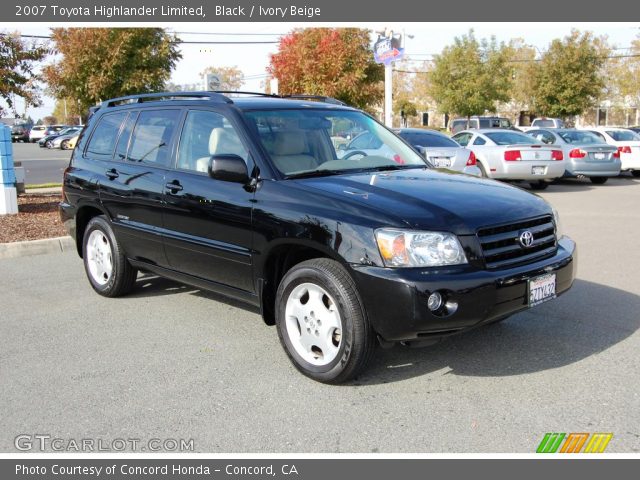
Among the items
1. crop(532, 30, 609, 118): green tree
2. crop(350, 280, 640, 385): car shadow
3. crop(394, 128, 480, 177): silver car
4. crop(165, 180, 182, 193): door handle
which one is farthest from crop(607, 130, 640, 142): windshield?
crop(532, 30, 609, 118): green tree

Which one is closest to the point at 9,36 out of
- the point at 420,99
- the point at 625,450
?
the point at 625,450

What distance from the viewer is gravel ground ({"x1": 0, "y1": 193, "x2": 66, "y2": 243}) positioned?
9.22 metres

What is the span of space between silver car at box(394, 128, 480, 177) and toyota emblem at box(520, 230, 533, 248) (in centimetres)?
882

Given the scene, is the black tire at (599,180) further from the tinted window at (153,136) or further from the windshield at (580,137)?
the tinted window at (153,136)

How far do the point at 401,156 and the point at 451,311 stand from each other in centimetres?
199

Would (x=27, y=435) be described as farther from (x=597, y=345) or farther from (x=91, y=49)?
(x=91, y=49)

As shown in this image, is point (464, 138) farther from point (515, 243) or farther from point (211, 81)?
point (515, 243)

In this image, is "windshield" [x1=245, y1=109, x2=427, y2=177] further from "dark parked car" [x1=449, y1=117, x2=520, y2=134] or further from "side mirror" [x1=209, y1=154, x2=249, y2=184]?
"dark parked car" [x1=449, y1=117, x2=520, y2=134]

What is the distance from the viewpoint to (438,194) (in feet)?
13.8

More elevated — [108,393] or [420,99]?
[420,99]

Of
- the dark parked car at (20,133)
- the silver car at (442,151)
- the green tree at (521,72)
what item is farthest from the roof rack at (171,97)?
the dark parked car at (20,133)

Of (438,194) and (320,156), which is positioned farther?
(320,156)

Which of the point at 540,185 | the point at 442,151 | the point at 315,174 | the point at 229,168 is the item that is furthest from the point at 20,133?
the point at 315,174

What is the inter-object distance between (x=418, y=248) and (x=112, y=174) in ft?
11.0
